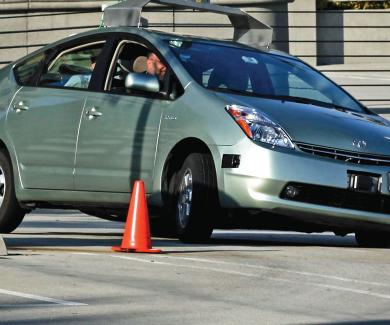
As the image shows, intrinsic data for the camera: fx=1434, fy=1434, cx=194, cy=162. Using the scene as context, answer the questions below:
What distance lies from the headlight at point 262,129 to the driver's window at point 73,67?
69.8 inches

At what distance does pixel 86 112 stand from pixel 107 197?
2.32 ft

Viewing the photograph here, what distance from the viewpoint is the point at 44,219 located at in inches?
591

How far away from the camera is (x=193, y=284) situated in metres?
7.94

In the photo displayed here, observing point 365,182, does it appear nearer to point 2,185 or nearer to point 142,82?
point 142,82

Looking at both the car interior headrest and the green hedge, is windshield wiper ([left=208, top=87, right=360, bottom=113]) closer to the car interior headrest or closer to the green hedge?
the car interior headrest

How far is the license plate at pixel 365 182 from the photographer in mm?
10461

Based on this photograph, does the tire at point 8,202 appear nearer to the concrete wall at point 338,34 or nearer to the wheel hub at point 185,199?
the wheel hub at point 185,199

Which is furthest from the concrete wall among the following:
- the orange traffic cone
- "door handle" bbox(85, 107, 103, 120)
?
the orange traffic cone

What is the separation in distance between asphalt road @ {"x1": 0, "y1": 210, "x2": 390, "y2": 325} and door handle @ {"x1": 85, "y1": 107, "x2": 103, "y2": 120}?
3.20ft

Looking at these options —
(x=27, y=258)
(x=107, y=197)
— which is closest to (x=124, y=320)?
(x=27, y=258)

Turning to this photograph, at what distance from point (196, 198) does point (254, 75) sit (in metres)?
1.47

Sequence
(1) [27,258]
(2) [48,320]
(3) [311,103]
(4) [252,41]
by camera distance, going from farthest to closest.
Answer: (4) [252,41]
(3) [311,103]
(1) [27,258]
(2) [48,320]

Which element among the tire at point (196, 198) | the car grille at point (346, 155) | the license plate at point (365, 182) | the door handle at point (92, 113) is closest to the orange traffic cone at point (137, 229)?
the tire at point (196, 198)

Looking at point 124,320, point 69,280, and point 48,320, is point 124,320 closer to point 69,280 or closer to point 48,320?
point 48,320
